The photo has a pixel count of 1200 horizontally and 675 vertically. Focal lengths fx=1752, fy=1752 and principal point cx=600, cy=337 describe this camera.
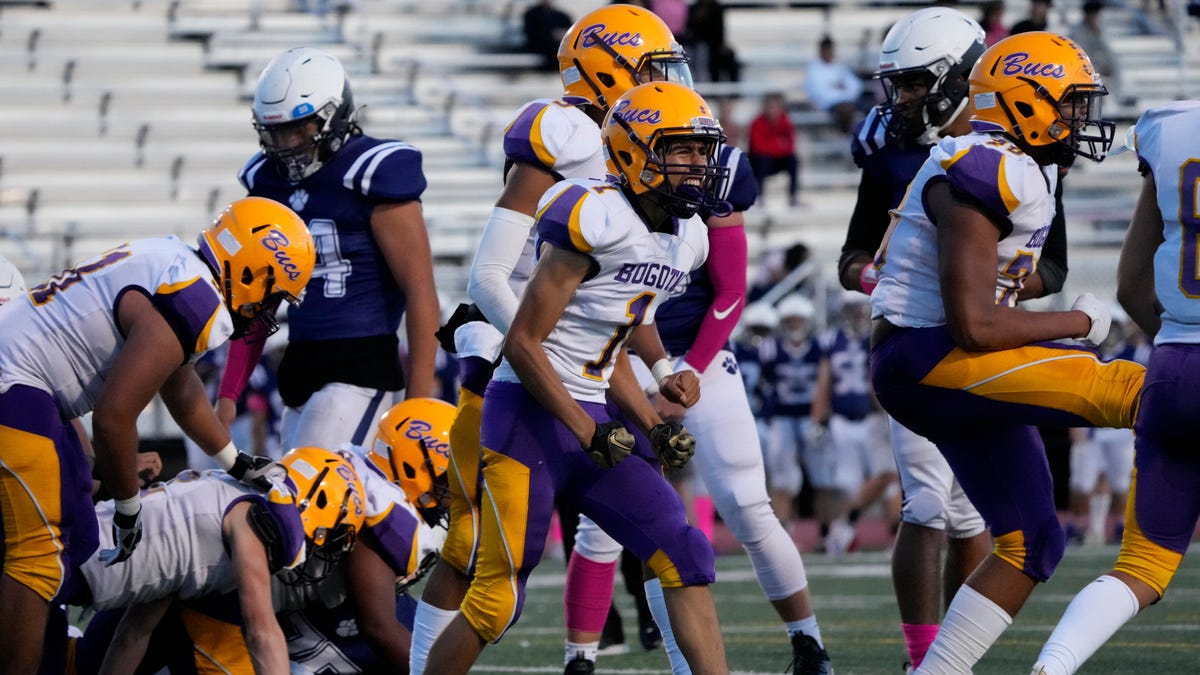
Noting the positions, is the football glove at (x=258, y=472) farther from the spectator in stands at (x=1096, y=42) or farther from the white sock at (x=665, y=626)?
the spectator in stands at (x=1096, y=42)

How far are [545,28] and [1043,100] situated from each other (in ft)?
37.4

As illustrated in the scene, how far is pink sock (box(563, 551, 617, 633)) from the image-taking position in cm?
523

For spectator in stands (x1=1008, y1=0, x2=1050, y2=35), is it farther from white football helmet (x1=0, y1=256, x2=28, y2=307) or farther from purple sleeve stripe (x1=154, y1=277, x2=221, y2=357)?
purple sleeve stripe (x1=154, y1=277, x2=221, y2=357)

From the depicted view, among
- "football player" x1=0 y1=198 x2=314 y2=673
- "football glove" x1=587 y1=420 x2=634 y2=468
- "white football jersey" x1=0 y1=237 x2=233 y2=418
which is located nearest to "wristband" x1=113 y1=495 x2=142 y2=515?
"football player" x1=0 y1=198 x2=314 y2=673

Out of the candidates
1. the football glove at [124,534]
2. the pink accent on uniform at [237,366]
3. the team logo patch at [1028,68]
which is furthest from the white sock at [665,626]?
the pink accent on uniform at [237,366]

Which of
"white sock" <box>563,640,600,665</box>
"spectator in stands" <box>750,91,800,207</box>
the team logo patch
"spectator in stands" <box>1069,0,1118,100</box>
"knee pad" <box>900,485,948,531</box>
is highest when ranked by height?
the team logo patch

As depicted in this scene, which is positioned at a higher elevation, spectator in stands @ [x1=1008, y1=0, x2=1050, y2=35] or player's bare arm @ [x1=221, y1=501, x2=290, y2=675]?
player's bare arm @ [x1=221, y1=501, x2=290, y2=675]

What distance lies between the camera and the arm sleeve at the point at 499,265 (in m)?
4.38

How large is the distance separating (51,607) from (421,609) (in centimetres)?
93

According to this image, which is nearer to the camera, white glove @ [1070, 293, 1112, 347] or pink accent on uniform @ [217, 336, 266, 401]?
white glove @ [1070, 293, 1112, 347]

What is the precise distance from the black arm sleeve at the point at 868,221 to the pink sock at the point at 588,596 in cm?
116

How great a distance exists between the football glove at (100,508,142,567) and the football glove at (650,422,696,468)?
1297mm

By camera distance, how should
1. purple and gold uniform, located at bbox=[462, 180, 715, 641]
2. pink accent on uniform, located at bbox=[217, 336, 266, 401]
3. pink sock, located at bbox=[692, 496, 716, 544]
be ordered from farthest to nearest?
pink sock, located at bbox=[692, 496, 716, 544] → pink accent on uniform, located at bbox=[217, 336, 266, 401] → purple and gold uniform, located at bbox=[462, 180, 715, 641]

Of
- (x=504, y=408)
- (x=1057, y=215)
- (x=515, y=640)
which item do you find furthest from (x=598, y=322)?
(x=515, y=640)
